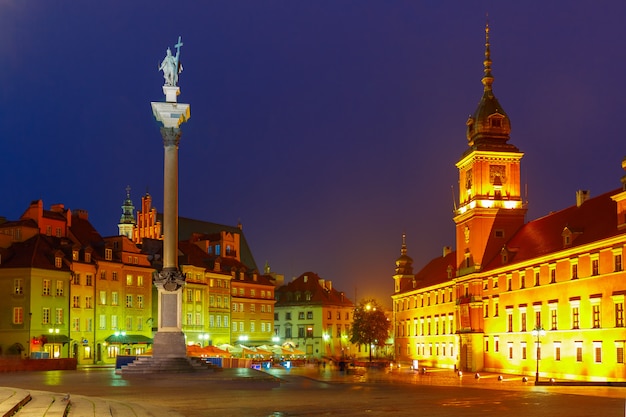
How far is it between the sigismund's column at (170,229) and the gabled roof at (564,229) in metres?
31.6

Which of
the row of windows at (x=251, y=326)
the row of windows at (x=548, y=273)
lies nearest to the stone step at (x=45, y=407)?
the row of windows at (x=548, y=273)

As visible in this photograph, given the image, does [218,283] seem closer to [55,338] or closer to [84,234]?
[84,234]

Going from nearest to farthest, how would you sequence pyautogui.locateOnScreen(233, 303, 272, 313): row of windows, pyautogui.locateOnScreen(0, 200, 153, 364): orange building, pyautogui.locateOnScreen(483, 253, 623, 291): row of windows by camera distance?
pyautogui.locateOnScreen(483, 253, 623, 291): row of windows → pyautogui.locateOnScreen(0, 200, 153, 364): orange building → pyautogui.locateOnScreen(233, 303, 272, 313): row of windows

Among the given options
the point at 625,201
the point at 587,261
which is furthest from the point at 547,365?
the point at 625,201

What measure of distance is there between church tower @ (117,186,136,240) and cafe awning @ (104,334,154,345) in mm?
41682

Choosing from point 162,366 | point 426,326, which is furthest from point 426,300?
point 162,366

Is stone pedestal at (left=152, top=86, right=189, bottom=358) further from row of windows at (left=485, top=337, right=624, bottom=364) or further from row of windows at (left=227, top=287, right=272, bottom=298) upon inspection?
row of windows at (left=227, top=287, right=272, bottom=298)

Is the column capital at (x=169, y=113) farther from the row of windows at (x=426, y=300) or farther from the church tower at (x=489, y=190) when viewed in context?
the row of windows at (x=426, y=300)

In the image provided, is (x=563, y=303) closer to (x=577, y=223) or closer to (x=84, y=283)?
(x=577, y=223)

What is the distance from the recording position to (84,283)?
293 ft

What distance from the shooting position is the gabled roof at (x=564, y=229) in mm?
67938

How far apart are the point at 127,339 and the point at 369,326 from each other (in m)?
41.7

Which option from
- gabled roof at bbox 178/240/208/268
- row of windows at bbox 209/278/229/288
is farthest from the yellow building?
gabled roof at bbox 178/240/208/268

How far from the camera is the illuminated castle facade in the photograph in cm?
6494
